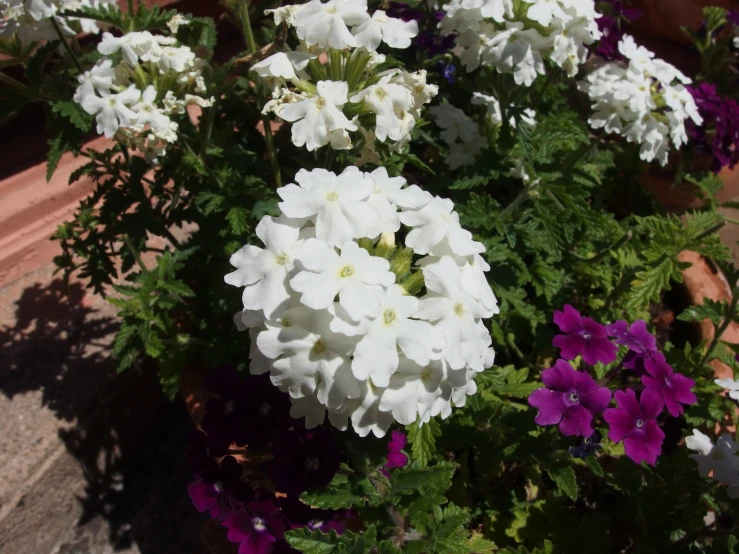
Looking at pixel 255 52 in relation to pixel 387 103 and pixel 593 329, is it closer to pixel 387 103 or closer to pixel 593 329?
pixel 387 103

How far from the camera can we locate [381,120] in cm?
132

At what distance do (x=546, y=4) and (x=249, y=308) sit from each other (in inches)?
46.4

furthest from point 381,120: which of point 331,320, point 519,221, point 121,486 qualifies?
point 121,486

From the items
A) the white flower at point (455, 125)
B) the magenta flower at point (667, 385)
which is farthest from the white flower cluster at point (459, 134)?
the magenta flower at point (667, 385)

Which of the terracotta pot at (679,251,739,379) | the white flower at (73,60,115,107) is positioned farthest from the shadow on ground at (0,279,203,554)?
the terracotta pot at (679,251,739,379)

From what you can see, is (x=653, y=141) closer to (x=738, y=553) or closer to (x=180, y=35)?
(x=738, y=553)

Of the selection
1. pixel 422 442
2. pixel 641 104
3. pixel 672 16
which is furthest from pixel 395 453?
pixel 672 16

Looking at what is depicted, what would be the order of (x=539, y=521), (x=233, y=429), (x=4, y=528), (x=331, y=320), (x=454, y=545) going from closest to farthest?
1. (x=331, y=320)
2. (x=454, y=545)
3. (x=233, y=429)
4. (x=539, y=521)
5. (x=4, y=528)

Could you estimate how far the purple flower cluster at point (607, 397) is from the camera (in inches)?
56.0

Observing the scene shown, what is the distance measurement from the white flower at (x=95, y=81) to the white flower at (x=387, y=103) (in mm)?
699

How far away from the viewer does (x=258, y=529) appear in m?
1.43

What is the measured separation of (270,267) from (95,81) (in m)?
0.87

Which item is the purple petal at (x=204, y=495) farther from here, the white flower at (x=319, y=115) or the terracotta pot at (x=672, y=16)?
the terracotta pot at (x=672, y=16)

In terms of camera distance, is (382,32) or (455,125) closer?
(382,32)
